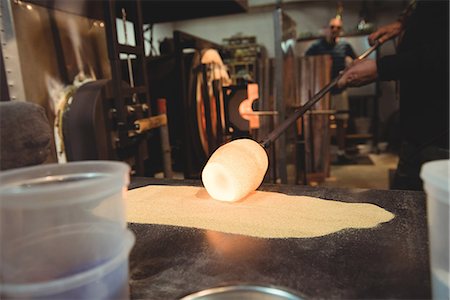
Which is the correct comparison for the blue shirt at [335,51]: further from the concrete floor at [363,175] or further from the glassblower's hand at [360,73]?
the glassblower's hand at [360,73]

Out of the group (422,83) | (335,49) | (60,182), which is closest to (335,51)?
(335,49)

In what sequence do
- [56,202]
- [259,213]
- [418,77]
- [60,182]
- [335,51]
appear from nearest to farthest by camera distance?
[56,202], [60,182], [259,213], [418,77], [335,51]

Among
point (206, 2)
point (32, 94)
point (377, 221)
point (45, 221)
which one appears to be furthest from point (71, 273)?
point (206, 2)

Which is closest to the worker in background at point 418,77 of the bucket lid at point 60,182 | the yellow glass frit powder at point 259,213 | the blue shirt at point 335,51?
the yellow glass frit powder at point 259,213

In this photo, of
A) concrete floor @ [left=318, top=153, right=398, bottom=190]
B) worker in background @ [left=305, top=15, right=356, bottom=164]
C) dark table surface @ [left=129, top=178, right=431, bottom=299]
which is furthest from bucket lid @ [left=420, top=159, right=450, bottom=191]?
worker in background @ [left=305, top=15, right=356, bottom=164]

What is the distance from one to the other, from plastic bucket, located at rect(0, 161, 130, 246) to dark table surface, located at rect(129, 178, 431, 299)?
164 mm

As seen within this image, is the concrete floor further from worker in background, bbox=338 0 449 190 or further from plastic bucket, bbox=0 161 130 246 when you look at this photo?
plastic bucket, bbox=0 161 130 246

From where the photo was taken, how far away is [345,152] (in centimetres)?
488

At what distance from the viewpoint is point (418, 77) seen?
5.33 ft

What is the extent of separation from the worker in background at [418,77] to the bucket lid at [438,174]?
1250mm

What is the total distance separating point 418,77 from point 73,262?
5.65 feet

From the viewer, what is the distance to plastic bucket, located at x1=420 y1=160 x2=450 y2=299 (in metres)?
0.44

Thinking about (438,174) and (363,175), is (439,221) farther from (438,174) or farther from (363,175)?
(363,175)

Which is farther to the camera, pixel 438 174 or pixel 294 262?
pixel 294 262
